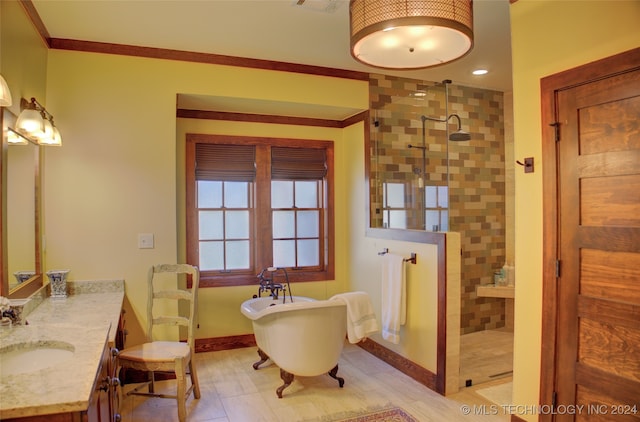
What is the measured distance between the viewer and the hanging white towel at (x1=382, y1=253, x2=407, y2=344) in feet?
11.7

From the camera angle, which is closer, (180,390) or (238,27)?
(180,390)

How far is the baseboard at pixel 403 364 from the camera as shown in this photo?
3.36m

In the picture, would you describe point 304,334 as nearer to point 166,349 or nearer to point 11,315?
point 166,349

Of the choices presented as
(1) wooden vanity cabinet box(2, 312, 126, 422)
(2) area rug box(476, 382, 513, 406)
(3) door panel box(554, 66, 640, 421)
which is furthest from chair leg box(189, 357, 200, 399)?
(3) door panel box(554, 66, 640, 421)

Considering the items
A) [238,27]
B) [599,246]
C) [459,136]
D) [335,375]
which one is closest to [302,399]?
[335,375]

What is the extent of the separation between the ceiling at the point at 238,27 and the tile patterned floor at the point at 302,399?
2454mm

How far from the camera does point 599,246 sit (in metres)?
2.19

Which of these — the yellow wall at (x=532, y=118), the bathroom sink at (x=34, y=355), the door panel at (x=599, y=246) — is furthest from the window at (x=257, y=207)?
the door panel at (x=599, y=246)

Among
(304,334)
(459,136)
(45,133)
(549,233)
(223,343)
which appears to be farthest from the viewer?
(459,136)

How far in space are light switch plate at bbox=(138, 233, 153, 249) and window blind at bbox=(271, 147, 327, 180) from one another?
58.7 inches

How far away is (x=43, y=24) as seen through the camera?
9.99 feet

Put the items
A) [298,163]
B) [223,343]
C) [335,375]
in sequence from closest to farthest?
[335,375], [223,343], [298,163]

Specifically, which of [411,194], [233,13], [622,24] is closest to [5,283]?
[233,13]

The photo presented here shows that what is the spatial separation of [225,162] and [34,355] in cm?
273
